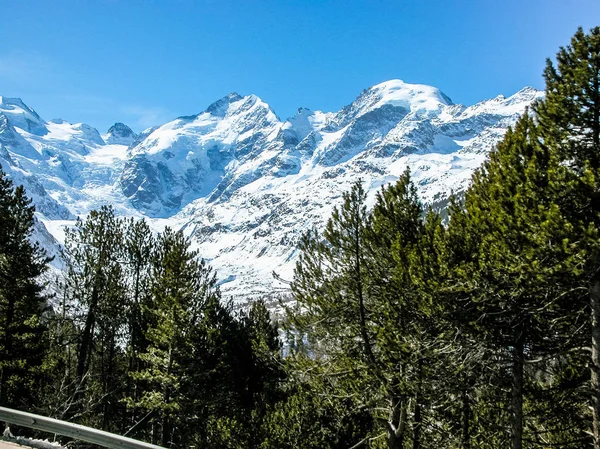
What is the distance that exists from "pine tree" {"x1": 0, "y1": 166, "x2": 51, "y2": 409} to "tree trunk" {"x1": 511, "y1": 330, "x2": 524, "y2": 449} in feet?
60.9

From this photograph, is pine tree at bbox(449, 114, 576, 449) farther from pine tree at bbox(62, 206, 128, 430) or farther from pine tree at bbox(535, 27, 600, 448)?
pine tree at bbox(62, 206, 128, 430)

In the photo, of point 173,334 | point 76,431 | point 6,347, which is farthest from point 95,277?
point 76,431

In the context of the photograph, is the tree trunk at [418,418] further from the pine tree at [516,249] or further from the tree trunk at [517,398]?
the tree trunk at [517,398]

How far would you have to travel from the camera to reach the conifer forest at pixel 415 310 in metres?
8.52

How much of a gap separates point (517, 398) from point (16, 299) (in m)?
21.0

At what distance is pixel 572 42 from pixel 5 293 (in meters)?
22.9

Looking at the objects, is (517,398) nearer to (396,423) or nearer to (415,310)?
(415,310)

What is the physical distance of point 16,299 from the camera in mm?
21266

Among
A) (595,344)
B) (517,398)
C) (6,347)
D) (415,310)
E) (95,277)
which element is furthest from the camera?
(95,277)

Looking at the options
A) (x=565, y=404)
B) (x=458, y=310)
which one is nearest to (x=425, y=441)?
(x=565, y=404)

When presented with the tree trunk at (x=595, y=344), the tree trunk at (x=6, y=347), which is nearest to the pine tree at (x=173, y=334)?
the tree trunk at (x=6, y=347)

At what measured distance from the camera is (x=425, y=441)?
13.9 meters

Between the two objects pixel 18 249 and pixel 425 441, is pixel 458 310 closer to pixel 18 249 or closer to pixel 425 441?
pixel 425 441

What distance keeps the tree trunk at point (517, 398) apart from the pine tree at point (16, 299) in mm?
18572
